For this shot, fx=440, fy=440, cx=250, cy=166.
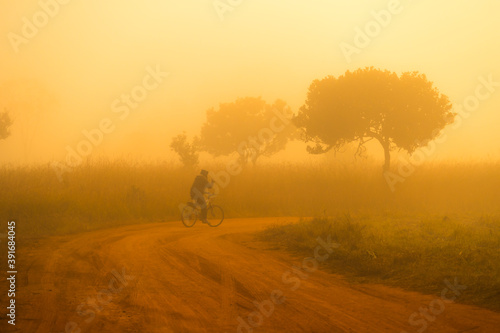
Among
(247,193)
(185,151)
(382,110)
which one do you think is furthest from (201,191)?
(185,151)

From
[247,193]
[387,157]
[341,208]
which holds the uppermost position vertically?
[387,157]

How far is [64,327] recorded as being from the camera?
567cm

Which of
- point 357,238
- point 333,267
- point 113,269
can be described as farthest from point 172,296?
point 357,238

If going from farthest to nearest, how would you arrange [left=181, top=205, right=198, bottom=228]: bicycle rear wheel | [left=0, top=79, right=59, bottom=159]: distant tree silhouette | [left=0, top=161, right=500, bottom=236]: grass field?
[left=0, top=79, right=59, bottom=159]: distant tree silhouette < [left=0, top=161, right=500, bottom=236]: grass field < [left=181, top=205, right=198, bottom=228]: bicycle rear wheel

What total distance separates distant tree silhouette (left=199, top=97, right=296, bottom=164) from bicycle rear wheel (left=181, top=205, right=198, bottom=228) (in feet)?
97.8

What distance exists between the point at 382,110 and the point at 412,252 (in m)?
19.1

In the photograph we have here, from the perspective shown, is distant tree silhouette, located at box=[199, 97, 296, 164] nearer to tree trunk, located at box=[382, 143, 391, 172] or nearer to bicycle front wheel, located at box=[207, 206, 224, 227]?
tree trunk, located at box=[382, 143, 391, 172]

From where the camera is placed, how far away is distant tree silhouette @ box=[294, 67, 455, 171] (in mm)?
27516

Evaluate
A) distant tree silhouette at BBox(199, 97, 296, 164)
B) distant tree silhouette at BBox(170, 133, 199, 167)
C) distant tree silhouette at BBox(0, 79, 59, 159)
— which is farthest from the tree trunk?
distant tree silhouette at BBox(0, 79, 59, 159)

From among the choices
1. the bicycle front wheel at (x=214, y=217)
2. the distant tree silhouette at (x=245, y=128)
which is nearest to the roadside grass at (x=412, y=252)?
the bicycle front wheel at (x=214, y=217)

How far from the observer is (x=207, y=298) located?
7105 mm

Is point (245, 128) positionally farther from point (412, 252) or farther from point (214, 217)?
point (412, 252)

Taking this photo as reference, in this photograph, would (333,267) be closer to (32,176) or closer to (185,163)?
(32,176)

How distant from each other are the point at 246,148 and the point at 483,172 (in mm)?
24171
